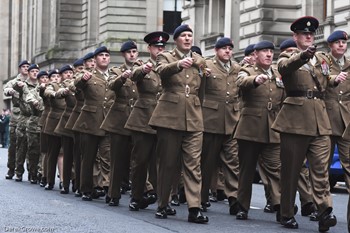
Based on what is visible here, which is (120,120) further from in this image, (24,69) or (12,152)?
(12,152)

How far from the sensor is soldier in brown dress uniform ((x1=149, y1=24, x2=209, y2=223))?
12469mm

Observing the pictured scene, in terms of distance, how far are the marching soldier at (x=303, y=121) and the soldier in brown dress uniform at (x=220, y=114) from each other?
1.94m

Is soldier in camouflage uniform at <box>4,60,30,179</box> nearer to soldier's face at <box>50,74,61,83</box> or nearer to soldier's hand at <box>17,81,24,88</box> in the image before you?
soldier's hand at <box>17,81,24,88</box>

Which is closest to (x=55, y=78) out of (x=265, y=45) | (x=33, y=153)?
(x=33, y=153)

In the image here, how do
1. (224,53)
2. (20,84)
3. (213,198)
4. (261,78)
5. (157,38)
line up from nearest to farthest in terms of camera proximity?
1. (261,78)
2. (157,38)
3. (224,53)
4. (213,198)
5. (20,84)

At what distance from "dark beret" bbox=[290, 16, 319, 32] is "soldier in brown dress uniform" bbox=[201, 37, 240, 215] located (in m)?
2.15

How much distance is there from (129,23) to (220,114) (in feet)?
115

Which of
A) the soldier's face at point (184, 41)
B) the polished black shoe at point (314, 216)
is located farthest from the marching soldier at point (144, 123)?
the polished black shoe at point (314, 216)

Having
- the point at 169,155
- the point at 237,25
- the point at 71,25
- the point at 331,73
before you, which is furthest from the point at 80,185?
the point at 71,25

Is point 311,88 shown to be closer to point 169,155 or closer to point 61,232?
point 169,155

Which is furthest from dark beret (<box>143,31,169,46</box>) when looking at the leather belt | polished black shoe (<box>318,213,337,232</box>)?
polished black shoe (<box>318,213,337,232</box>)

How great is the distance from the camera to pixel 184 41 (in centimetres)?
1261

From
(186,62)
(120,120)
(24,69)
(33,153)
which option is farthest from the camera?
(24,69)

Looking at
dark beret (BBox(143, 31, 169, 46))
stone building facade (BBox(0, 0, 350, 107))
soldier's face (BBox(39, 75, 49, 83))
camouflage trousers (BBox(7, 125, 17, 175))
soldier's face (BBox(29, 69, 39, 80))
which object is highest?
stone building facade (BBox(0, 0, 350, 107))
